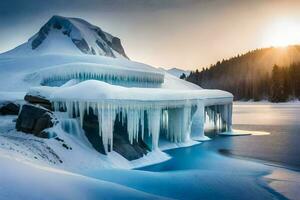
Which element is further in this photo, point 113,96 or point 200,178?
point 113,96

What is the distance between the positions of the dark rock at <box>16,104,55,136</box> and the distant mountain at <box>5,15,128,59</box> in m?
55.4

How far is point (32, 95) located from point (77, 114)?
4.98m

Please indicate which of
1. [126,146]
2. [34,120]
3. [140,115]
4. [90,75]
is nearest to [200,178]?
[126,146]

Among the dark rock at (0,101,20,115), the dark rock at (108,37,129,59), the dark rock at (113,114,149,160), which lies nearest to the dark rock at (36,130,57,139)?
the dark rock at (113,114,149,160)

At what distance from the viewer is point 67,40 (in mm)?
90812

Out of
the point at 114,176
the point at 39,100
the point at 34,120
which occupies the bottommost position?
the point at 114,176

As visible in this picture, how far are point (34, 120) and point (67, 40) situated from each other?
2708 inches

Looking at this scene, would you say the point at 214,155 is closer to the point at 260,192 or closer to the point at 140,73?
the point at 260,192

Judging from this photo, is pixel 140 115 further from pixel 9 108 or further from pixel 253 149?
pixel 9 108

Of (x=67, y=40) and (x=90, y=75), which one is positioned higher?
(x=67, y=40)

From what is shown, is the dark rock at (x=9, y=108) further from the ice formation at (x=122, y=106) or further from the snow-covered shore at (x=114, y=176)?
the ice formation at (x=122, y=106)

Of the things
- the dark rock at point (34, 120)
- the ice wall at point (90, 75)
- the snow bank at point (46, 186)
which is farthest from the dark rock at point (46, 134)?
the ice wall at point (90, 75)

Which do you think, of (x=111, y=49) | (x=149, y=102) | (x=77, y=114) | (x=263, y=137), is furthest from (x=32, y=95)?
(x=111, y=49)

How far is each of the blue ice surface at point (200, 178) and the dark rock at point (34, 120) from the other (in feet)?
19.7
